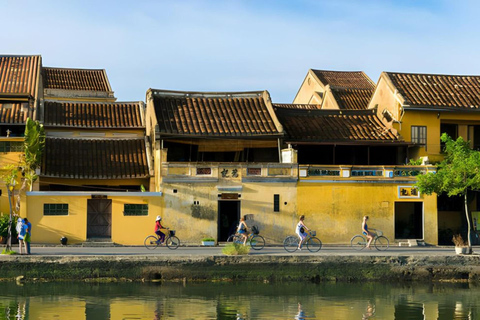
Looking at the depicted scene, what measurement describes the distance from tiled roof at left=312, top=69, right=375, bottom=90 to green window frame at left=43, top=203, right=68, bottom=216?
87.3ft

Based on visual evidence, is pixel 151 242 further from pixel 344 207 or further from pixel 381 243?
pixel 381 243

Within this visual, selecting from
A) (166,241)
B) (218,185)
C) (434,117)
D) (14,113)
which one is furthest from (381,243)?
(14,113)

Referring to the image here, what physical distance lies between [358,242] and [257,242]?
4494 mm

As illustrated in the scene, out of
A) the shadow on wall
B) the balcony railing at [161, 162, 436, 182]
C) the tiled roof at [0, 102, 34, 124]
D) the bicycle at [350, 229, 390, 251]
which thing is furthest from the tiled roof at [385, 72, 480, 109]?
the tiled roof at [0, 102, 34, 124]

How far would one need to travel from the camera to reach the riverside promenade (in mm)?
29906

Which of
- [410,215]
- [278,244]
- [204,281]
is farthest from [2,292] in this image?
[410,215]

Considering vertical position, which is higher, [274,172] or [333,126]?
[333,126]

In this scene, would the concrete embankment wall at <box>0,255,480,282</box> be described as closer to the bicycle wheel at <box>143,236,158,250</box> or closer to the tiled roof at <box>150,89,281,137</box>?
the bicycle wheel at <box>143,236,158,250</box>

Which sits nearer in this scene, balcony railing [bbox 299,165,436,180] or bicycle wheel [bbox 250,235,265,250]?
bicycle wheel [bbox 250,235,265,250]

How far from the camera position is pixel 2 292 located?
90.6ft

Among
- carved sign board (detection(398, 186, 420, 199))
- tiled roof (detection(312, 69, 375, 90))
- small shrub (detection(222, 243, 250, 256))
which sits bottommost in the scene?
small shrub (detection(222, 243, 250, 256))

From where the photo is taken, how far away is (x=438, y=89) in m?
43.8

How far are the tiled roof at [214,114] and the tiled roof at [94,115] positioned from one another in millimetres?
3232

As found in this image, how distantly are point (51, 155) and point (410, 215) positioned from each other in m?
17.9
